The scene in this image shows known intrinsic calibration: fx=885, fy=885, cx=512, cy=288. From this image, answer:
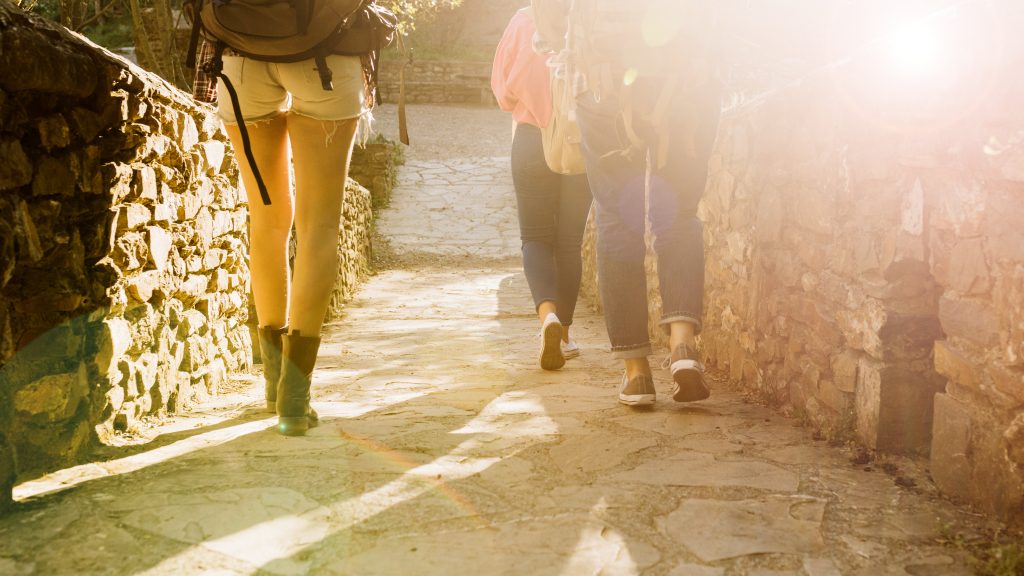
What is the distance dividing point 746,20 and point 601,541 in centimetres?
260

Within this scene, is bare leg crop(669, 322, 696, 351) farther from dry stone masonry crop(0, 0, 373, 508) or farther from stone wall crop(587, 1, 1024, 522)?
dry stone masonry crop(0, 0, 373, 508)

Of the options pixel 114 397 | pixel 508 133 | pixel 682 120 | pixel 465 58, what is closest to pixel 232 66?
pixel 114 397

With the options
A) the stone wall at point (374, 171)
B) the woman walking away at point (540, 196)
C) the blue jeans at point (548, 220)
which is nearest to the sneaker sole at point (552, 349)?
the woman walking away at point (540, 196)

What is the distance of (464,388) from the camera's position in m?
3.15

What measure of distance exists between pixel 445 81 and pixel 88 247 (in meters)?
19.8

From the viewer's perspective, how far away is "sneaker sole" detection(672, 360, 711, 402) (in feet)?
7.84

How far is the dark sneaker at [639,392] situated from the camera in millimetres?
2475

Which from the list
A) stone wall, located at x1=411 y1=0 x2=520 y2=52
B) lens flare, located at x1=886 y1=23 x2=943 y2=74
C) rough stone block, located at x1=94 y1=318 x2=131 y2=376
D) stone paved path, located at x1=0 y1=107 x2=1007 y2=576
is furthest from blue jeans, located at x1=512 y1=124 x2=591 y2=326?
stone wall, located at x1=411 y1=0 x2=520 y2=52

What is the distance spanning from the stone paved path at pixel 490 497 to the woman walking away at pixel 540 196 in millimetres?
430

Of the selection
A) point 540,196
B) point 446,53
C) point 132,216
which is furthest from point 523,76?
→ point 446,53

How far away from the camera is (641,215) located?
2521 millimetres

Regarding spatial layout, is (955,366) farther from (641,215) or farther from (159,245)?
(159,245)

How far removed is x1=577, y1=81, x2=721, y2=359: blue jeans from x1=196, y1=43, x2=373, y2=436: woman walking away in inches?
26.7

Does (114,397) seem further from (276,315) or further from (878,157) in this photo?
(878,157)
